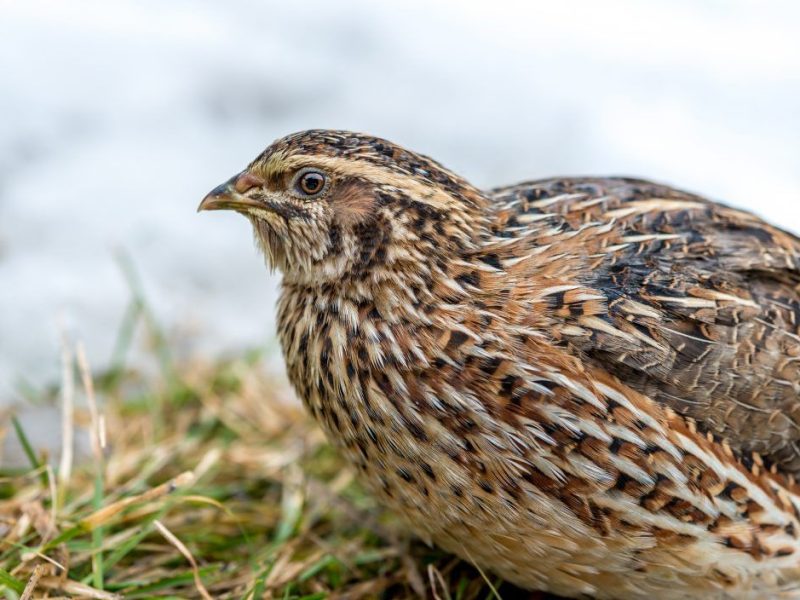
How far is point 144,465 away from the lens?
460cm

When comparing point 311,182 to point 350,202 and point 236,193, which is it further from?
point 236,193

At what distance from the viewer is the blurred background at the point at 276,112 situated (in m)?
6.04

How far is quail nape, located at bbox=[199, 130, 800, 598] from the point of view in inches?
125

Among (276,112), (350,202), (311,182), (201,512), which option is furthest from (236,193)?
(276,112)

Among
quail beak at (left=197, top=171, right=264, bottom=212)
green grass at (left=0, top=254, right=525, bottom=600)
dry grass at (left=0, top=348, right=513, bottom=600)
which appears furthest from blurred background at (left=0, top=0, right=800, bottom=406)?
quail beak at (left=197, top=171, right=264, bottom=212)

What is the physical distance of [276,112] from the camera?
22.9 feet

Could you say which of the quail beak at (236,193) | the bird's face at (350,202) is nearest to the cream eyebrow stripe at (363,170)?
the bird's face at (350,202)

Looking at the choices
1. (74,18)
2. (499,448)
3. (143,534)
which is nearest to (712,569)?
(499,448)

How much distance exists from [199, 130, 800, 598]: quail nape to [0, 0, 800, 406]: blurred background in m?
2.58

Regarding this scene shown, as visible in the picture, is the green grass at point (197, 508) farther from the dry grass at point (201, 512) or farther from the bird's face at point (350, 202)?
the bird's face at point (350, 202)

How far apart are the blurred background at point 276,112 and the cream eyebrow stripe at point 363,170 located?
2603mm

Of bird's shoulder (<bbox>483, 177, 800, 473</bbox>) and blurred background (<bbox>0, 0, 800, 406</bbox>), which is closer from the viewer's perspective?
bird's shoulder (<bbox>483, 177, 800, 473</bbox>)

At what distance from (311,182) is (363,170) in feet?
0.62

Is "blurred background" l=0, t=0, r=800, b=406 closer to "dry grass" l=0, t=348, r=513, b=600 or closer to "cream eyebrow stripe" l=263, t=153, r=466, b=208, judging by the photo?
"dry grass" l=0, t=348, r=513, b=600
